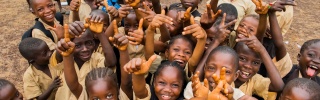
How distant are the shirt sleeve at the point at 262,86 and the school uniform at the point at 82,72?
124 centimetres

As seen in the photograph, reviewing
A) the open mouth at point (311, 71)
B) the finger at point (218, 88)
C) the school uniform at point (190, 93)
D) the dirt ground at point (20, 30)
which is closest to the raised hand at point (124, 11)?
the school uniform at point (190, 93)

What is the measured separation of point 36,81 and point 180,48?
3.92 feet

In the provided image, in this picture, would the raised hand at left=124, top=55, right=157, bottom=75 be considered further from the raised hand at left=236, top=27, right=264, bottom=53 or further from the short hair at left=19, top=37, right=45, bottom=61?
the short hair at left=19, top=37, right=45, bottom=61

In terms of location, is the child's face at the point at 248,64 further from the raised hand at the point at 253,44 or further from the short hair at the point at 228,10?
the short hair at the point at 228,10

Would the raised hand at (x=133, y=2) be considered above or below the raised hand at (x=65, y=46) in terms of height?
above

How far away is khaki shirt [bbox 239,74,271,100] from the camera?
8.80 feet

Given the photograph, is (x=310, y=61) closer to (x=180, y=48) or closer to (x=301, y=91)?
(x=301, y=91)

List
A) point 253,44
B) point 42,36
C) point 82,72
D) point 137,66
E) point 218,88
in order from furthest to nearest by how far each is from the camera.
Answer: point 42,36 → point 82,72 → point 253,44 → point 137,66 → point 218,88

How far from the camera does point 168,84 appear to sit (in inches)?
95.7

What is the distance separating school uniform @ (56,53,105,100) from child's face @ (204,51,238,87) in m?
0.93

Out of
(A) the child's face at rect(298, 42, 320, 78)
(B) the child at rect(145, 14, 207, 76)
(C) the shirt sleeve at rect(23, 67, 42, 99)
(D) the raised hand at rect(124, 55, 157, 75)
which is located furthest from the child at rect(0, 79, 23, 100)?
(A) the child's face at rect(298, 42, 320, 78)

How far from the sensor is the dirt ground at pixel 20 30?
456 centimetres

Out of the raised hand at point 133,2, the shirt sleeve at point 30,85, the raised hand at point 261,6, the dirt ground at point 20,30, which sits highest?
the raised hand at point 261,6

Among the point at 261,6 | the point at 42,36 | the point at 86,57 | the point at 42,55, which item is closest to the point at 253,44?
the point at 261,6
